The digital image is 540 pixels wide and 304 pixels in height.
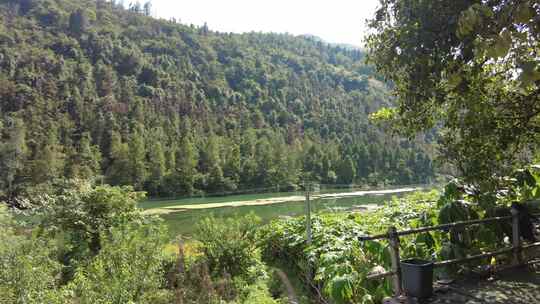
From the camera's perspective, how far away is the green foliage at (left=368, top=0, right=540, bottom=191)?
4.27m

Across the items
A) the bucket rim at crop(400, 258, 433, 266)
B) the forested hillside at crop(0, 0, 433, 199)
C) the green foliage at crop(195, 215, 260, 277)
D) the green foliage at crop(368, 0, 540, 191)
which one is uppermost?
the forested hillside at crop(0, 0, 433, 199)

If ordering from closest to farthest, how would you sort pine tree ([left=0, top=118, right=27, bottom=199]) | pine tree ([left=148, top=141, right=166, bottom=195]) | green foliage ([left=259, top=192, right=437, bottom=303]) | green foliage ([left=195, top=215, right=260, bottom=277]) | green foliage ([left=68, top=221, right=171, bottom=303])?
green foliage ([left=259, top=192, right=437, bottom=303]) < green foliage ([left=68, top=221, right=171, bottom=303]) < green foliage ([left=195, top=215, right=260, bottom=277]) < pine tree ([left=0, top=118, right=27, bottom=199]) < pine tree ([left=148, top=141, right=166, bottom=195])

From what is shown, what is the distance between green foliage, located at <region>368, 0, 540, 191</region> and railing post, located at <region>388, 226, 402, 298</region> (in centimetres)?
152

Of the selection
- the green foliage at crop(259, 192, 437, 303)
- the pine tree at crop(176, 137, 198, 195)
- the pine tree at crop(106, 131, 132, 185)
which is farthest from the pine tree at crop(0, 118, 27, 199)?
the green foliage at crop(259, 192, 437, 303)

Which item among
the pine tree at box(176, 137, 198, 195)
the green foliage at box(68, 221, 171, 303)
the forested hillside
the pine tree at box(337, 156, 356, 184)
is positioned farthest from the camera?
the pine tree at box(337, 156, 356, 184)

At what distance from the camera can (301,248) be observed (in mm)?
7949

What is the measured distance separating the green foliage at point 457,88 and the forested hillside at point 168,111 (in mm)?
28598

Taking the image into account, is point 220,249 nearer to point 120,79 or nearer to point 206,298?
point 206,298

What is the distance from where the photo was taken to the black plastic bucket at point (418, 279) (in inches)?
159

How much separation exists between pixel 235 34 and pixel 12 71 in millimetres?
120204

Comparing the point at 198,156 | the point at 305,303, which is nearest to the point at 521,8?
the point at 305,303

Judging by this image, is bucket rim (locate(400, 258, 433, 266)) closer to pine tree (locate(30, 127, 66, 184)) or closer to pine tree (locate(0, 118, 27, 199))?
pine tree (locate(30, 127, 66, 184))

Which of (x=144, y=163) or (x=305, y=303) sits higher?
(x=144, y=163)

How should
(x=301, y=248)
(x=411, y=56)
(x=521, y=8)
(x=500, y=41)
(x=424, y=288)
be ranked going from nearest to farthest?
(x=500, y=41) < (x=521, y=8) < (x=424, y=288) < (x=411, y=56) < (x=301, y=248)
